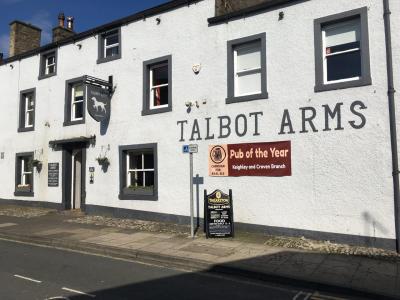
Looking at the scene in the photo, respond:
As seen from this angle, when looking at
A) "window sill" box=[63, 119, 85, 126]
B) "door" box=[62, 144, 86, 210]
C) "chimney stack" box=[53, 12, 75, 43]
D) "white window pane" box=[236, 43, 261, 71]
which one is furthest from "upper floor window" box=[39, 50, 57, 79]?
"white window pane" box=[236, 43, 261, 71]

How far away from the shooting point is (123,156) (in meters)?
14.3

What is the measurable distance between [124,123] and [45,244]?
17.2 feet

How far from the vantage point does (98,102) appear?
47.1 ft

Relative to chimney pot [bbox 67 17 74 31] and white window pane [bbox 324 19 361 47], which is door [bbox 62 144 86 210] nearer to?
chimney pot [bbox 67 17 74 31]

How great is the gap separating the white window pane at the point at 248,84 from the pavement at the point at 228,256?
408cm

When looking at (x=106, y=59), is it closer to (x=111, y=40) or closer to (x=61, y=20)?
(x=111, y=40)

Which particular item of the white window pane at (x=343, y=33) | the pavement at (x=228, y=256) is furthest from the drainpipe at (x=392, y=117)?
the pavement at (x=228, y=256)

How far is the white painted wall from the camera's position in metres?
9.38

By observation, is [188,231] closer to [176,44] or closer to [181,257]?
[181,257]

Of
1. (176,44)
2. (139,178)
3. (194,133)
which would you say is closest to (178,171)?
(194,133)

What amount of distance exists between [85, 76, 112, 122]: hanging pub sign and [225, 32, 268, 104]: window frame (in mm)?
5097

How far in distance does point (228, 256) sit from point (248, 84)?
5.20m

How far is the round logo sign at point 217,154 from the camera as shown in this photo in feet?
38.6

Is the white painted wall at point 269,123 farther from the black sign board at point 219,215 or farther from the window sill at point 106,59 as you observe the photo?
the black sign board at point 219,215
